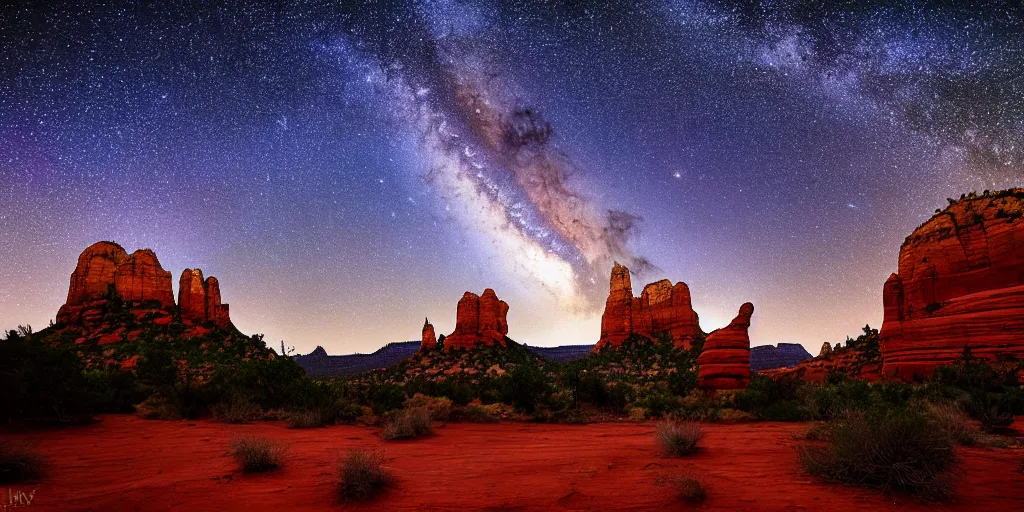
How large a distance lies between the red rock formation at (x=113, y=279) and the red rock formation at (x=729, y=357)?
66.1 m

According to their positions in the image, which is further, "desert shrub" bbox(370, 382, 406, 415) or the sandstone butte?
the sandstone butte

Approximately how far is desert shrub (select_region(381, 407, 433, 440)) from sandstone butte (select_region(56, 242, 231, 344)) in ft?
185

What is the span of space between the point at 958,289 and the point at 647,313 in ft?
154

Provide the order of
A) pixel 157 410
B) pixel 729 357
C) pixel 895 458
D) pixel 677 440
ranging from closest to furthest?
pixel 895 458 < pixel 677 440 < pixel 157 410 < pixel 729 357

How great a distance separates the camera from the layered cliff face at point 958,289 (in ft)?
74.7

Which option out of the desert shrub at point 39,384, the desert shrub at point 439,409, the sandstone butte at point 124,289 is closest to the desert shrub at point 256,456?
the desert shrub at point 439,409

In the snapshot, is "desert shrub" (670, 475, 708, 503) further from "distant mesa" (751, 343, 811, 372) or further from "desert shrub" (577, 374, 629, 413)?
"distant mesa" (751, 343, 811, 372)

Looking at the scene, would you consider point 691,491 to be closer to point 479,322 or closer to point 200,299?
point 479,322

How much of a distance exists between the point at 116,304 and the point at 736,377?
67.4 meters

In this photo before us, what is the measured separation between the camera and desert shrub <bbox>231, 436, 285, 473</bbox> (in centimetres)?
666

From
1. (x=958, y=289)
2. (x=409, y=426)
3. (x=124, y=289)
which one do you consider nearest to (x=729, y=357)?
(x=409, y=426)

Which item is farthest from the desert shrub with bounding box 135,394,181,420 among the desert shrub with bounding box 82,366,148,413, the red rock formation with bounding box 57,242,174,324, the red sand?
the red rock formation with bounding box 57,242,174,324

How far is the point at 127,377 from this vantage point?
1532cm

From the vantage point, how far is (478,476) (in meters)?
6.39
